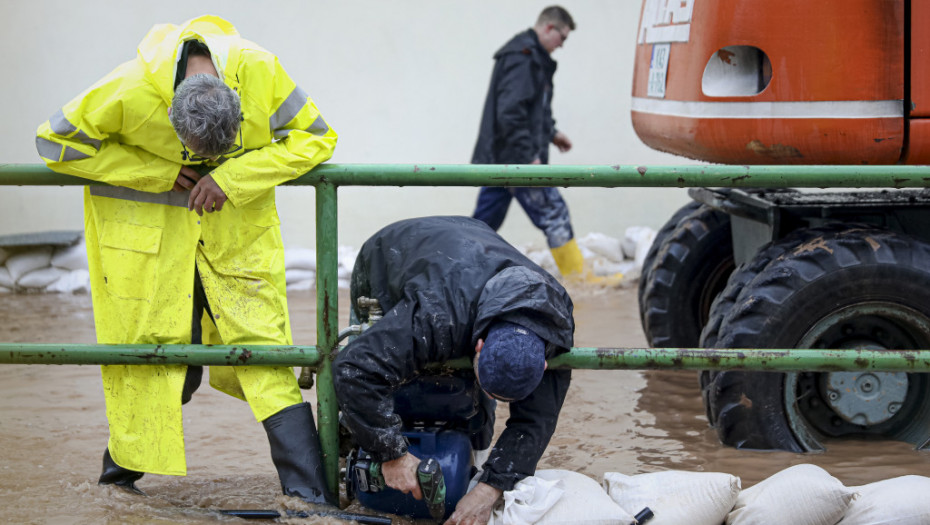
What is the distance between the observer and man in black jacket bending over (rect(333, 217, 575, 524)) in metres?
2.75

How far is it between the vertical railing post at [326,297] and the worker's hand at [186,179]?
37 cm

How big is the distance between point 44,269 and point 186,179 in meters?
4.82

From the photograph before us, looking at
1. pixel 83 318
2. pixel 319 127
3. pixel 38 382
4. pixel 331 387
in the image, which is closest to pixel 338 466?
pixel 331 387

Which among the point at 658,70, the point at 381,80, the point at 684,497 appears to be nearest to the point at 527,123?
the point at 381,80

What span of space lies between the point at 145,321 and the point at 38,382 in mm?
2428

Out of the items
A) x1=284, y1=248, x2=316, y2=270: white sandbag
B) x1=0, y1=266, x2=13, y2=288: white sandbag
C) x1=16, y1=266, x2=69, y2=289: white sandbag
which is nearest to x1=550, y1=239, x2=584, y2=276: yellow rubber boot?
x1=284, y1=248, x2=316, y2=270: white sandbag

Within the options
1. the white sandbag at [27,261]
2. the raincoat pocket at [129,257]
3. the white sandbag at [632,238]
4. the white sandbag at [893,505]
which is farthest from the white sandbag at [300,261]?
the white sandbag at [893,505]

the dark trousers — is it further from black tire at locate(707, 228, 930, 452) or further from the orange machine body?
black tire at locate(707, 228, 930, 452)

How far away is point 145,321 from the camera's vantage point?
3.14 meters

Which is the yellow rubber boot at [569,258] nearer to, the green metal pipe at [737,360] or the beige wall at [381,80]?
the beige wall at [381,80]

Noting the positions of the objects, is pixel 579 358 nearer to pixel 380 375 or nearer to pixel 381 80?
pixel 380 375

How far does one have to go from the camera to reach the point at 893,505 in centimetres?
292

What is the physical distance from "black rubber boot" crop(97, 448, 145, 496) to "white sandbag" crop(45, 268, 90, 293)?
4.22 m

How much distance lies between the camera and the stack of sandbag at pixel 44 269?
7.32m
